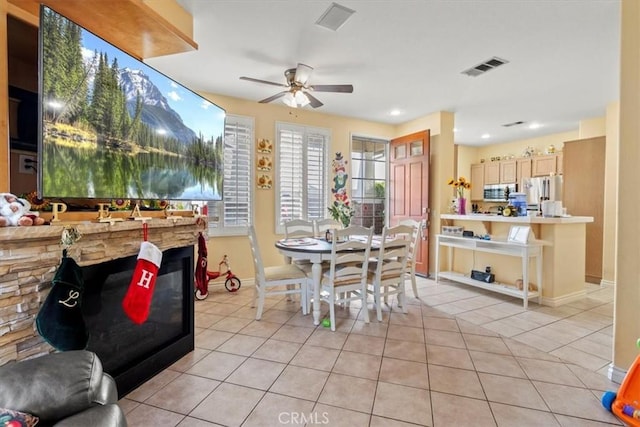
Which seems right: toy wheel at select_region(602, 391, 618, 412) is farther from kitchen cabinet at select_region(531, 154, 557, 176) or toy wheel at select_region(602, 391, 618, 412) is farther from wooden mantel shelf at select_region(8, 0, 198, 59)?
kitchen cabinet at select_region(531, 154, 557, 176)

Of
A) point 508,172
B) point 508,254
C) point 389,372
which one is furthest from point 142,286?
point 508,172

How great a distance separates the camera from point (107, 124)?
1.71 m

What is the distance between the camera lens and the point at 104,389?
118 cm

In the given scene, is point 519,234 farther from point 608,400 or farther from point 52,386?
point 52,386

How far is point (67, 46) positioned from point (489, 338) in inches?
139

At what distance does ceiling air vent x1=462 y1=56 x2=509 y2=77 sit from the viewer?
3176 mm

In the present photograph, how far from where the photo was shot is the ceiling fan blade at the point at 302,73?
3072 mm

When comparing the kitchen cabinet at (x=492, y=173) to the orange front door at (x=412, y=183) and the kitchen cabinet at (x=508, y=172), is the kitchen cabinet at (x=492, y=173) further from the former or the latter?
the orange front door at (x=412, y=183)

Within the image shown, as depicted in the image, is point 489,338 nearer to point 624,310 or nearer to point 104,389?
point 624,310

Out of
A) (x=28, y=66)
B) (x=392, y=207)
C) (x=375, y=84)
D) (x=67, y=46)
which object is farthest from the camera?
(x=392, y=207)

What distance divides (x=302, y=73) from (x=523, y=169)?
5.81 metres

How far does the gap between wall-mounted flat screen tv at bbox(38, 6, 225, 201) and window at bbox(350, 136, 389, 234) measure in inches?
133

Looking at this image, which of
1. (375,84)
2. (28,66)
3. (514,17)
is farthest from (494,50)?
(28,66)

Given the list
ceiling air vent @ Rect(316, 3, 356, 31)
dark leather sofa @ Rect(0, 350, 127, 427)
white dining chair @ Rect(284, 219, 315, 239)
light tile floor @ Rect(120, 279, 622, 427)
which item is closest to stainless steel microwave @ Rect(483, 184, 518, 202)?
light tile floor @ Rect(120, 279, 622, 427)
